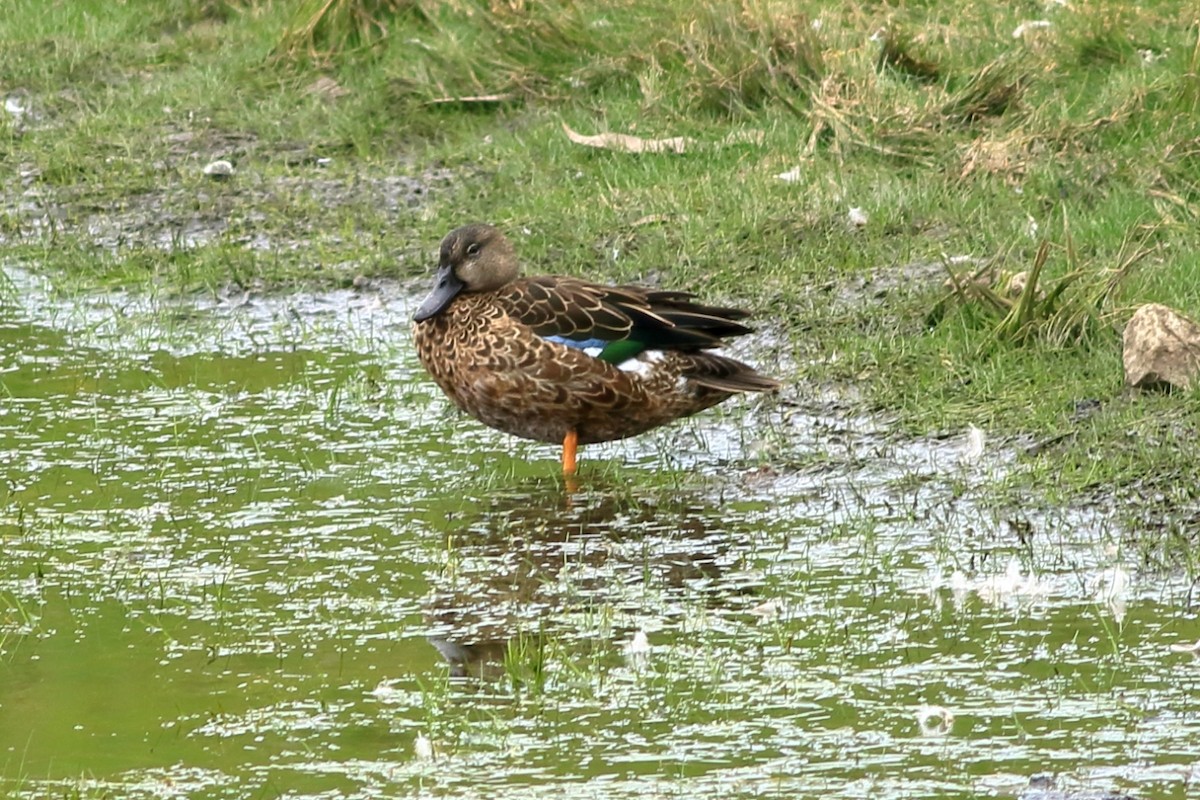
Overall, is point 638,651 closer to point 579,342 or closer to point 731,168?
point 579,342

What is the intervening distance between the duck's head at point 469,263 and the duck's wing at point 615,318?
20 cm

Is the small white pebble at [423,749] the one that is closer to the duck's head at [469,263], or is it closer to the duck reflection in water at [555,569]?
the duck reflection in water at [555,569]

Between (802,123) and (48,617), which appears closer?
(48,617)

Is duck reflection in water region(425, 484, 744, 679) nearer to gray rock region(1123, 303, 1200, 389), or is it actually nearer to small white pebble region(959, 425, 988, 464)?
small white pebble region(959, 425, 988, 464)

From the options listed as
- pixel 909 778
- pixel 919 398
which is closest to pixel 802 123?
pixel 919 398

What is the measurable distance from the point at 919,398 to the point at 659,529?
1.32 metres

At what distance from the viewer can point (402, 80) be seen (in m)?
11.2

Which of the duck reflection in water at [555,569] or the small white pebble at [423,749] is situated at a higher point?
the duck reflection in water at [555,569]

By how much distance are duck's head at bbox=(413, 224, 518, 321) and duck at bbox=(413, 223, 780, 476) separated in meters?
0.14

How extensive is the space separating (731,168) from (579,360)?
2.85 meters

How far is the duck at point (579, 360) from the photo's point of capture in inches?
276

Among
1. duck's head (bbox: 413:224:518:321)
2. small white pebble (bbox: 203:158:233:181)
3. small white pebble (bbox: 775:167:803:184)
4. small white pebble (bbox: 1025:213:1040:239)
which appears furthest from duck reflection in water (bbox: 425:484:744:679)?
small white pebble (bbox: 203:158:233:181)

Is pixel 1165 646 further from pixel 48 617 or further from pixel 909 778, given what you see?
pixel 48 617

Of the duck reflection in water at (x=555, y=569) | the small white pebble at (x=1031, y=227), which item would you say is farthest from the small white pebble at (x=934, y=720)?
the small white pebble at (x=1031, y=227)
